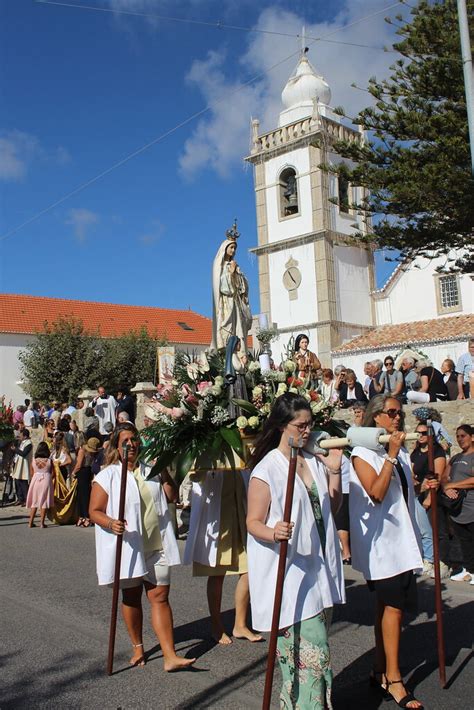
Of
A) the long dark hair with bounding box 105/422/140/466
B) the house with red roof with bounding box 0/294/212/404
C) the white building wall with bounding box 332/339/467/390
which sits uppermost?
the house with red roof with bounding box 0/294/212/404

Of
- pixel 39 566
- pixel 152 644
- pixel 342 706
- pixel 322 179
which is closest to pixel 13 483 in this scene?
pixel 39 566

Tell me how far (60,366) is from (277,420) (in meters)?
38.4

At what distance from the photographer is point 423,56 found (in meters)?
11.7

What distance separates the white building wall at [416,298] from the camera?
30828 millimetres

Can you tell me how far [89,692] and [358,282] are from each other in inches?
1222

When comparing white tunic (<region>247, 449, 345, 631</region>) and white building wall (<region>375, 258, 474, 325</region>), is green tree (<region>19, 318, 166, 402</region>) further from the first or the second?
white tunic (<region>247, 449, 345, 631</region>)

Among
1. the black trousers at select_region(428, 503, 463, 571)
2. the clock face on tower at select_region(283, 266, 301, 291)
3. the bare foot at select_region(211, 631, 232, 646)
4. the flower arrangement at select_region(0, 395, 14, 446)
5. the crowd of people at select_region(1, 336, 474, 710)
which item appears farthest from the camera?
the clock face on tower at select_region(283, 266, 301, 291)

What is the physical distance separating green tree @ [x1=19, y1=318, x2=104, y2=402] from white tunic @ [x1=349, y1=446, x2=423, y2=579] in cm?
3693

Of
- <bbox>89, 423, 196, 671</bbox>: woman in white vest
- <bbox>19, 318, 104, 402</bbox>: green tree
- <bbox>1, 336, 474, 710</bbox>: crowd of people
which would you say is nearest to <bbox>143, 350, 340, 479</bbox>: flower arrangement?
<bbox>1, 336, 474, 710</bbox>: crowd of people

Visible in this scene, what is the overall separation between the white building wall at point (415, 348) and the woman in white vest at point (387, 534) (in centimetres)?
2241

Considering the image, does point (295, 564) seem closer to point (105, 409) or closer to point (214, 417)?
point (214, 417)

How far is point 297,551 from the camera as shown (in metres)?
3.79

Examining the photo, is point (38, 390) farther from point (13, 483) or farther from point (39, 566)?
point (39, 566)

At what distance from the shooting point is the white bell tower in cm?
3275
